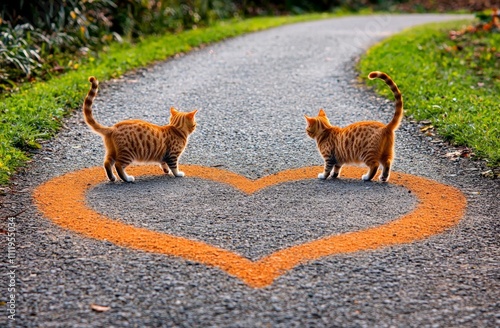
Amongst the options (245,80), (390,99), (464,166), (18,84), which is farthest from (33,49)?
(464,166)

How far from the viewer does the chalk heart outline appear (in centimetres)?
493

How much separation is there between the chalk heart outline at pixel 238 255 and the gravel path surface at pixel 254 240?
0.09m

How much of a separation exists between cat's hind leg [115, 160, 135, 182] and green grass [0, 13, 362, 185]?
99 cm

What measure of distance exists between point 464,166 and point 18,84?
6482mm

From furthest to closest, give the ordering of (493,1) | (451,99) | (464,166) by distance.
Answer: (493,1) < (451,99) < (464,166)

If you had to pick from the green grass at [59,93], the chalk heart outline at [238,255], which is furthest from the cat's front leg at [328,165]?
the green grass at [59,93]

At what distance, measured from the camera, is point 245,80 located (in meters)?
11.2

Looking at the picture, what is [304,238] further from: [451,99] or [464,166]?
[451,99]

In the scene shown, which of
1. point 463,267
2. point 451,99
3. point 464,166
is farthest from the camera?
point 451,99

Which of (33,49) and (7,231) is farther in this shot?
(33,49)

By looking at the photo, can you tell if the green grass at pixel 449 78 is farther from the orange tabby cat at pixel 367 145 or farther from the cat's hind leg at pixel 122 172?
the cat's hind leg at pixel 122 172

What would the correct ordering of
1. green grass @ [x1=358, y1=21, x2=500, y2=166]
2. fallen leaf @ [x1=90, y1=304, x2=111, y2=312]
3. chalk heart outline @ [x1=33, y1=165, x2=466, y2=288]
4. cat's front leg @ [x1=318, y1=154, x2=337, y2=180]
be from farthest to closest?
green grass @ [x1=358, y1=21, x2=500, y2=166], cat's front leg @ [x1=318, y1=154, x2=337, y2=180], chalk heart outline @ [x1=33, y1=165, x2=466, y2=288], fallen leaf @ [x1=90, y1=304, x2=111, y2=312]

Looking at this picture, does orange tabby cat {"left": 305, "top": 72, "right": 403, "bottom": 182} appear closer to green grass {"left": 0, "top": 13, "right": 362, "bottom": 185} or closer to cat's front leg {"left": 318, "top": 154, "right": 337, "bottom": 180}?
cat's front leg {"left": 318, "top": 154, "right": 337, "bottom": 180}

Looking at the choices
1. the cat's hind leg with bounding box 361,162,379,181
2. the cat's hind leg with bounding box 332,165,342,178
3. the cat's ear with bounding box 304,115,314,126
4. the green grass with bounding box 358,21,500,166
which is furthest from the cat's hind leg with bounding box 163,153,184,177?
the green grass with bounding box 358,21,500,166
